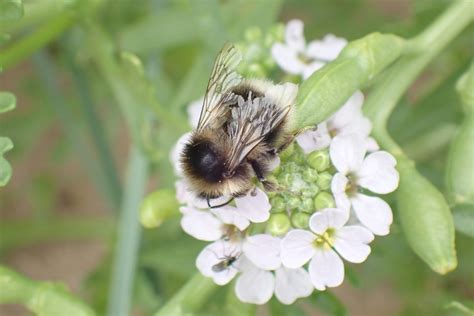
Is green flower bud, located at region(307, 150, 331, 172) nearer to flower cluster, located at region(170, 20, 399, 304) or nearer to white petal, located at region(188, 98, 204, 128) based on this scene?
flower cluster, located at region(170, 20, 399, 304)

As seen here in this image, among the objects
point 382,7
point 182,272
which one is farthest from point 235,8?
point 382,7

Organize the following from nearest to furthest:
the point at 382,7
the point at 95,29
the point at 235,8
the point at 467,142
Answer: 1. the point at 467,142
2. the point at 95,29
3. the point at 235,8
4. the point at 382,7

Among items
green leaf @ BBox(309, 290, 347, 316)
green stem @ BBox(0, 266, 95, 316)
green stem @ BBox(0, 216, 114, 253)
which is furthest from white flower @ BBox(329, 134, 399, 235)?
green stem @ BBox(0, 216, 114, 253)

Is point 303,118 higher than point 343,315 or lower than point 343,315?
higher

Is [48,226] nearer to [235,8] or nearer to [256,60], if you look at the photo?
[235,8]

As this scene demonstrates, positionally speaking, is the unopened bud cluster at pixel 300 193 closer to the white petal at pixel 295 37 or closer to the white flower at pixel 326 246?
the white flower at pixel 326 246
